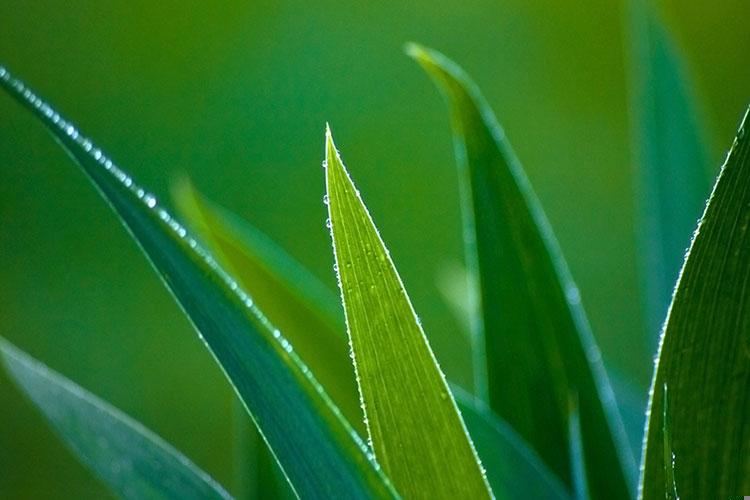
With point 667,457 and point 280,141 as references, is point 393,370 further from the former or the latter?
point 280,141

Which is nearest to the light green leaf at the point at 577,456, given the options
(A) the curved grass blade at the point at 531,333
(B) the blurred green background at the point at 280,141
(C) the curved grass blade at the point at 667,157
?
(A) the curved grass blade at the point at 531,333

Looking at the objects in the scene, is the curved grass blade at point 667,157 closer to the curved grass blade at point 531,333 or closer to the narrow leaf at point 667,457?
the curved grass blade at point 531,333

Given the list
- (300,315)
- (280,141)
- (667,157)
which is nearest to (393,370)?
(300,315)

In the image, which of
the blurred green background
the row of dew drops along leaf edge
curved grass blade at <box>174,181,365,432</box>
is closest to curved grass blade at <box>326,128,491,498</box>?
the row of dew drops along leaf edge

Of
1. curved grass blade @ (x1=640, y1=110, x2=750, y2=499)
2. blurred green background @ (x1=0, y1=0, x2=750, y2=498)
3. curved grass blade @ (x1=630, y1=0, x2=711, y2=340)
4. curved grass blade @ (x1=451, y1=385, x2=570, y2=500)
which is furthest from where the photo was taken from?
blurred green background @ (x1=0, y1=0, x2=750, y2=498)

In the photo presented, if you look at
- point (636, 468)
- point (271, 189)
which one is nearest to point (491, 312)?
point (636, 468)

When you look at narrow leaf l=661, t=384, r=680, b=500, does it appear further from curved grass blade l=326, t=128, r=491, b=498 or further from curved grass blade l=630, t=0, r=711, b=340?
curved grass blade l=630, t=0, r=711, b=340

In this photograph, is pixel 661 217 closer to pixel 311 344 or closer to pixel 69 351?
pixel 311 344
